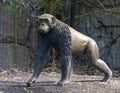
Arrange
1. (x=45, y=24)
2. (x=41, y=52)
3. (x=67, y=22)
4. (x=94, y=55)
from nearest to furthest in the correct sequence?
(x=45, y=24) < (x=41, y=52) < (x=94, y=55) < (x=67, y=22)

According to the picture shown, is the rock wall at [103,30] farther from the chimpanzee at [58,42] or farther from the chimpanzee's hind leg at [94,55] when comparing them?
the chimpanzee at [58,42]

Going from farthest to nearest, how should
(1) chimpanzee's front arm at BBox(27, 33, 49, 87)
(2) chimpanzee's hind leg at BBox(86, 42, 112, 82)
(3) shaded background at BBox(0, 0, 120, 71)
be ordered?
(3) shaded background at BBox(0, 0, 120, 71)
(2) chimpanzee's hind leg at BBox(86, 42, 112, 82)
(1) chimpanzee's front arm at BBox(27, 33, 49, 87)

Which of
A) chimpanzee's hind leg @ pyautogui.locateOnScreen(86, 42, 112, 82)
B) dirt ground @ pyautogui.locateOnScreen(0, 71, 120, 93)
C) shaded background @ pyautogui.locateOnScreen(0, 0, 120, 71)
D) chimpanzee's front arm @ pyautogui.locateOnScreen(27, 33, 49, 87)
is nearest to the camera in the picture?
dirt ground @ pyautogui.locateOnScreen(0, 71, 120, 93)

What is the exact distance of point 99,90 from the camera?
21.2ft

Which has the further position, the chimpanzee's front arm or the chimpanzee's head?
the chimpanzee's front arm

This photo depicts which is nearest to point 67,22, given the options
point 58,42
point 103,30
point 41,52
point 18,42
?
point 103,30

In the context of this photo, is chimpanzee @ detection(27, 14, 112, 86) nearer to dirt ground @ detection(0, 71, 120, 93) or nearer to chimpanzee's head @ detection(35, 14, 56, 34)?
chimpanzee's head @ detection(35, 14, 56, 34)

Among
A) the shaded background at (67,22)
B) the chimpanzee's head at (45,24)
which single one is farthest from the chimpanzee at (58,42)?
the shaded background at (67,22)

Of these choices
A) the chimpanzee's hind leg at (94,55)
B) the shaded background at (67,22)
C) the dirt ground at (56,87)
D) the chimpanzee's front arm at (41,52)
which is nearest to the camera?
the dirt ground at (56,87)

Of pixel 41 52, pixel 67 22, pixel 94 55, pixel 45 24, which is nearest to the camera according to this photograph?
pixel 45 24

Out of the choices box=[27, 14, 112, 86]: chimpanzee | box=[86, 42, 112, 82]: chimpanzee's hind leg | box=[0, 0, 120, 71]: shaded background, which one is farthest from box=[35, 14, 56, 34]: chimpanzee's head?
box=[0, 0, 120, 71]: shaded background

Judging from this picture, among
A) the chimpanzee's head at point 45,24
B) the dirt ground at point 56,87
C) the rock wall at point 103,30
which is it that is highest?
the chimpanzee's head at point 45,24

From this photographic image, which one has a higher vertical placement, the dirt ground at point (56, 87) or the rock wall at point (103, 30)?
the rock wall at point (103, 30)

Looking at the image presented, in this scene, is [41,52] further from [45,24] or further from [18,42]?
[18,42]
